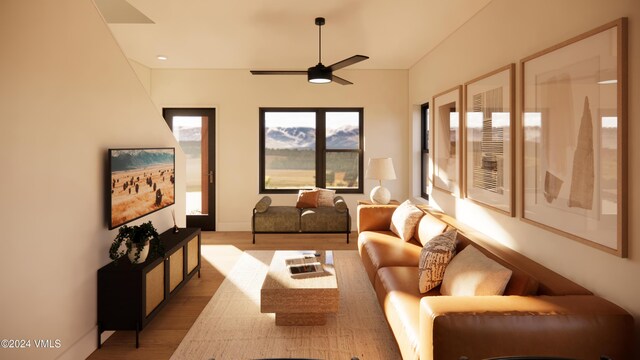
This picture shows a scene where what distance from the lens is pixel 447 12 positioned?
3893 mm

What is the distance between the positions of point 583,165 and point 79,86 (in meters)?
3.28

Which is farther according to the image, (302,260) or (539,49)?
(302,260)

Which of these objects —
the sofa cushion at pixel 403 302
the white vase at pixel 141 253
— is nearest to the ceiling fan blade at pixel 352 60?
the sofa cushion at pixel 403 302

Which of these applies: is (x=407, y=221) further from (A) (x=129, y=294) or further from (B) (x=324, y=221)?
(A) (x=129, y=294)

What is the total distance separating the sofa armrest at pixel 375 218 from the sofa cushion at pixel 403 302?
1.48m

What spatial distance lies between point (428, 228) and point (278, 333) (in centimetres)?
178

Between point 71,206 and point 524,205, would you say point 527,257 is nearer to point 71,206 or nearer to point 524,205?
point 524,205

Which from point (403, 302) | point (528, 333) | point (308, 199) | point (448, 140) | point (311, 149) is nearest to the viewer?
point (528, 333)

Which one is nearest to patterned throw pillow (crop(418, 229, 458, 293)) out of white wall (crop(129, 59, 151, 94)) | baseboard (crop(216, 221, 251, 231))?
baseboard (crop(216, 221, 251, 231))

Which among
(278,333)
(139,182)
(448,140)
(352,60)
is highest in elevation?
(352,60)

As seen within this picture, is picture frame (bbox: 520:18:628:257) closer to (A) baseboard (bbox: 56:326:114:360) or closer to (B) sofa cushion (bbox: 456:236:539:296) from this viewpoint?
(B) sofa cushion (bbox: 456:236:539:296)

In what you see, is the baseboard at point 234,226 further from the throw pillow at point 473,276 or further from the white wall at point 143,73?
the throw pillow at point 473,276

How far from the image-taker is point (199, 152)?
6.88 meters

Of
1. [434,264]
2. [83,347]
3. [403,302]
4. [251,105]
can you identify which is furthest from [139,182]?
[251,105]
